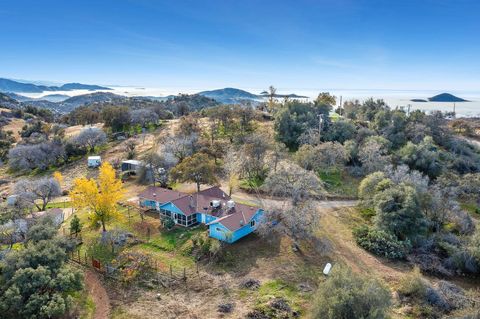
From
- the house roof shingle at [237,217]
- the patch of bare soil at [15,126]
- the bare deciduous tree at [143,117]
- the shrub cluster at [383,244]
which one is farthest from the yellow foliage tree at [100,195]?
the patch of bare soil at [15,126]

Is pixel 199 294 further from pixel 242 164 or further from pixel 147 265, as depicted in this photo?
pixel 242 164

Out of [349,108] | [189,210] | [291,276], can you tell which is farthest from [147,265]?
[349,108]

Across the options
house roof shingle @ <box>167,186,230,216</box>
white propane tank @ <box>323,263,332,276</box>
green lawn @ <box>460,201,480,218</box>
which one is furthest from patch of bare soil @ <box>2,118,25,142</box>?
green lawn @ <box>460,201,480,218</box>

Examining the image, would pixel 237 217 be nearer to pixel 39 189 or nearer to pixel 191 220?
pixel 191 220

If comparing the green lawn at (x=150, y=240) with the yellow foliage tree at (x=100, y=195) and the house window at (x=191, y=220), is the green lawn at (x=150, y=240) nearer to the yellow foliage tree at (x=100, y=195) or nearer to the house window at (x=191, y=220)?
the house window at (x=191, y=220)

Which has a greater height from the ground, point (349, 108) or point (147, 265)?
Result: point (349, 108)
